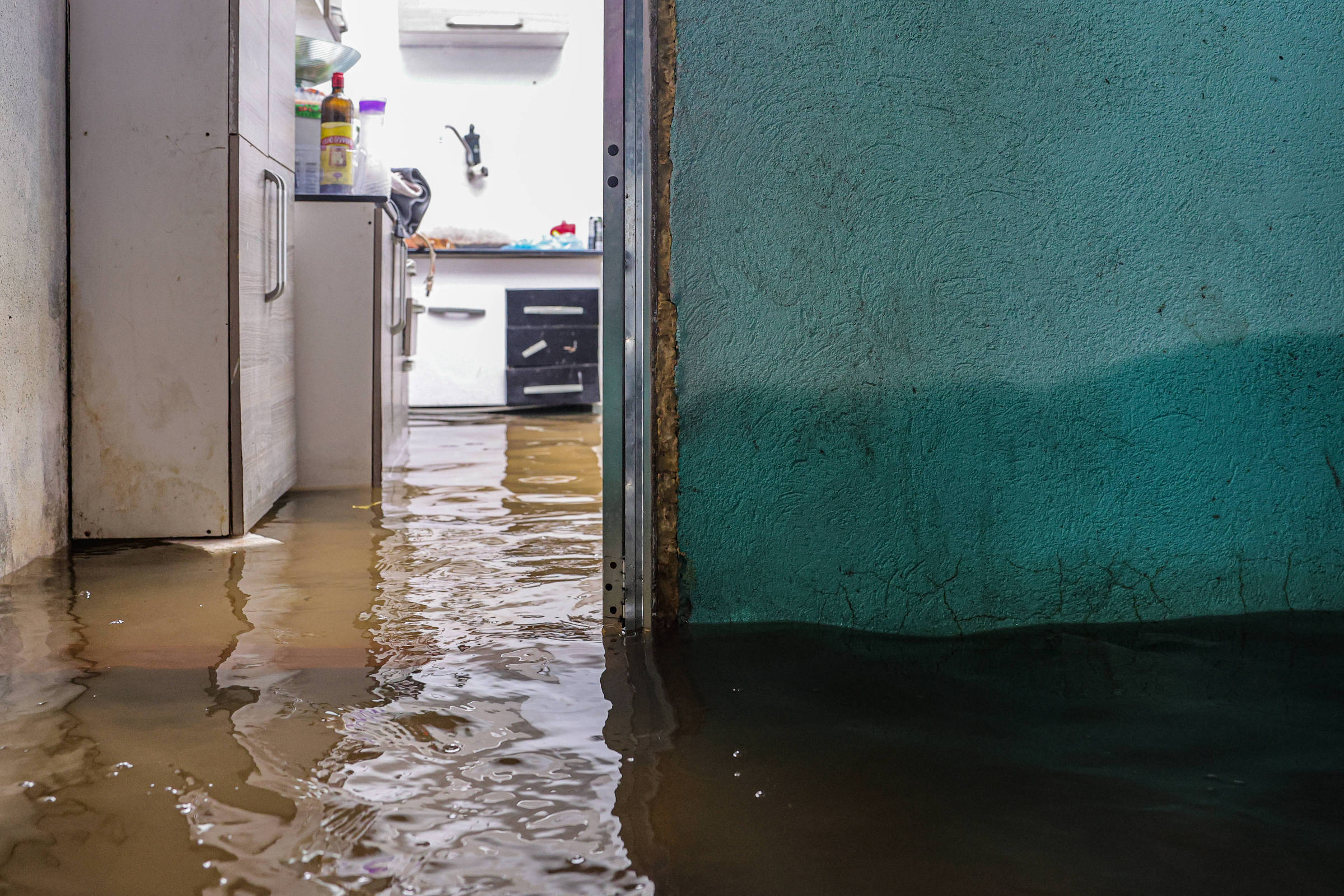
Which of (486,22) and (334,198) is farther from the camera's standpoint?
(486,22)

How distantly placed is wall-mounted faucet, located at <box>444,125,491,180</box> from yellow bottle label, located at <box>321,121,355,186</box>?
143 inches

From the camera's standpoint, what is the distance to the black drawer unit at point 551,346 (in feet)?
21.3

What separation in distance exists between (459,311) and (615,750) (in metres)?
5.48

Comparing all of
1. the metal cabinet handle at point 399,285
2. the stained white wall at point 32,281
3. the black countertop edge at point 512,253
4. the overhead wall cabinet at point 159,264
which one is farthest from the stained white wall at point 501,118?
the stained white wall at point 32,281

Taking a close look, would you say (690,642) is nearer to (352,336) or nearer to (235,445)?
(235,445)

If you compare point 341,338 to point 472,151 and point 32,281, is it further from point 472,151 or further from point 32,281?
point 472,151

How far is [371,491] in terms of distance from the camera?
3.30 meters

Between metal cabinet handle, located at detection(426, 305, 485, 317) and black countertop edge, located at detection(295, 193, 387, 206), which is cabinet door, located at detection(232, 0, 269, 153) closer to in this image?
black countertop edge, located at detection(295, 193, 387, 206)

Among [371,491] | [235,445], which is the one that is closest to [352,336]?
[371,491]

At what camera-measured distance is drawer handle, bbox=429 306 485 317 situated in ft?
21.4

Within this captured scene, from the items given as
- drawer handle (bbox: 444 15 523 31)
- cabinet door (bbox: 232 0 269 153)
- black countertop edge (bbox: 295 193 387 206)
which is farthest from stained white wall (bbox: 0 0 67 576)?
drawer handle (bbox: 444 15 523 31)

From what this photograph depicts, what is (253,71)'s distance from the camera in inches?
103

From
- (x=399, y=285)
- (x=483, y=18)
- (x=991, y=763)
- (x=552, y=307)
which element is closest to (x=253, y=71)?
(x=399, y=285)

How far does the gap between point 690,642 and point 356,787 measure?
688 mm
